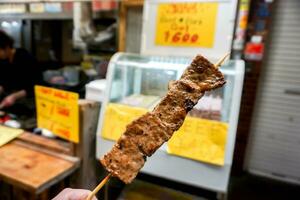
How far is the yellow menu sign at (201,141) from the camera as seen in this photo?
164cm

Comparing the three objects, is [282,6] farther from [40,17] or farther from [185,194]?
[40,17]

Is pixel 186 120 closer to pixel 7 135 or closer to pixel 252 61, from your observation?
pixel 7 135

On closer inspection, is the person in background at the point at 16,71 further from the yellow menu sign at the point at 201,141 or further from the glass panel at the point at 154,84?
the yellow menu sign at the point at 201,141

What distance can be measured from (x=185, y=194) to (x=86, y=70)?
2.20 m

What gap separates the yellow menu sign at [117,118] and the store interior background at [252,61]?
138cm

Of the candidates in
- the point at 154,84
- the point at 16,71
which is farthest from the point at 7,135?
the point at 16,71

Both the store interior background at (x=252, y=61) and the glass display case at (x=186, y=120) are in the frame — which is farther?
the store interior background at (x=252, y=61)

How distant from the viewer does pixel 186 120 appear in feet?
5.64

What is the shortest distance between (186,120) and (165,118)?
775 mm

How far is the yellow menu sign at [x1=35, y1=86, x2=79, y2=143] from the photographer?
76.6 inches

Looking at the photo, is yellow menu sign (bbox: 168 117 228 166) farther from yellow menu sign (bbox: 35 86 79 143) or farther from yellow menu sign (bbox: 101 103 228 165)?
yellow menu sign (bbox: 35 86 79 143)

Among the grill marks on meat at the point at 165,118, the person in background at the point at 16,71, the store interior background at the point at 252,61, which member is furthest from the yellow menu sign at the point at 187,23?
the person in background at the point at 16,71

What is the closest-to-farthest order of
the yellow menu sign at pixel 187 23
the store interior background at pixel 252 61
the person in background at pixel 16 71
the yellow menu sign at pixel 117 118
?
the yellow menu sign at pixel 117 118 < the yellow menu sign at pixel 187 23 < the person in background at pixel 16 71 < the store interior background at pixel 252 61

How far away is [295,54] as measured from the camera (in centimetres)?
387
